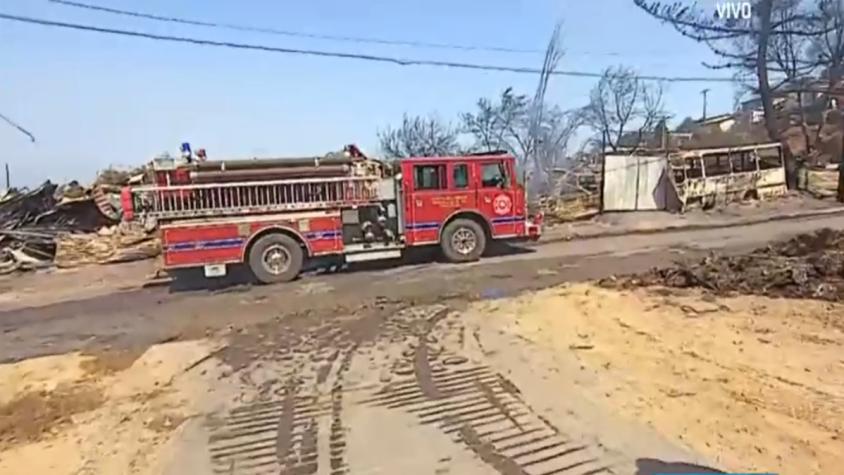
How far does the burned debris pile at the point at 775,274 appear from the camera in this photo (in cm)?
970

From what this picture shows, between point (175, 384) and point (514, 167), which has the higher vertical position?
point (514, 167)

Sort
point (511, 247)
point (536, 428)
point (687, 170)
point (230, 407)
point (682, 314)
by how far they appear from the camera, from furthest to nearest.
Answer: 1. point (687, 170)
2. point (511, 247)
3. point (682, 314)
4. point (230, 407)
5. point (536, 428)

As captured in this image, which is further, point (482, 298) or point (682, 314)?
point (482, 298)

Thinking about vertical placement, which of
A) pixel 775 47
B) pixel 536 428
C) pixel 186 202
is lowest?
pixel 536 428

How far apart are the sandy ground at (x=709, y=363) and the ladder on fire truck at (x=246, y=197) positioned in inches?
195

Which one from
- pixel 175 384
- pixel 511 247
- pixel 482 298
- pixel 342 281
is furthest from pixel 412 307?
pixel 511 247

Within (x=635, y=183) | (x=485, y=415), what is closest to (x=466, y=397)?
(x=485, y=415)

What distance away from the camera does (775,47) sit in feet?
105

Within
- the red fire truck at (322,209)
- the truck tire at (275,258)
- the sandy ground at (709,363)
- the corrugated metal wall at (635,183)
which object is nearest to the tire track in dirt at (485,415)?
the sandy ground at (709,363)

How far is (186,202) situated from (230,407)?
7702 millimetres

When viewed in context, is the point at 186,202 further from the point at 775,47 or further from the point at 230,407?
the point at 775,47

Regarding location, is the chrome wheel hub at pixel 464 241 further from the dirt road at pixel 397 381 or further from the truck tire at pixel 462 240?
the dirt road at pixel 397 381

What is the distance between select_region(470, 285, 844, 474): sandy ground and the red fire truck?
4801mm

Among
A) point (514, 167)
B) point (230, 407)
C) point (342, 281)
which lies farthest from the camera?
point (514, 167)
